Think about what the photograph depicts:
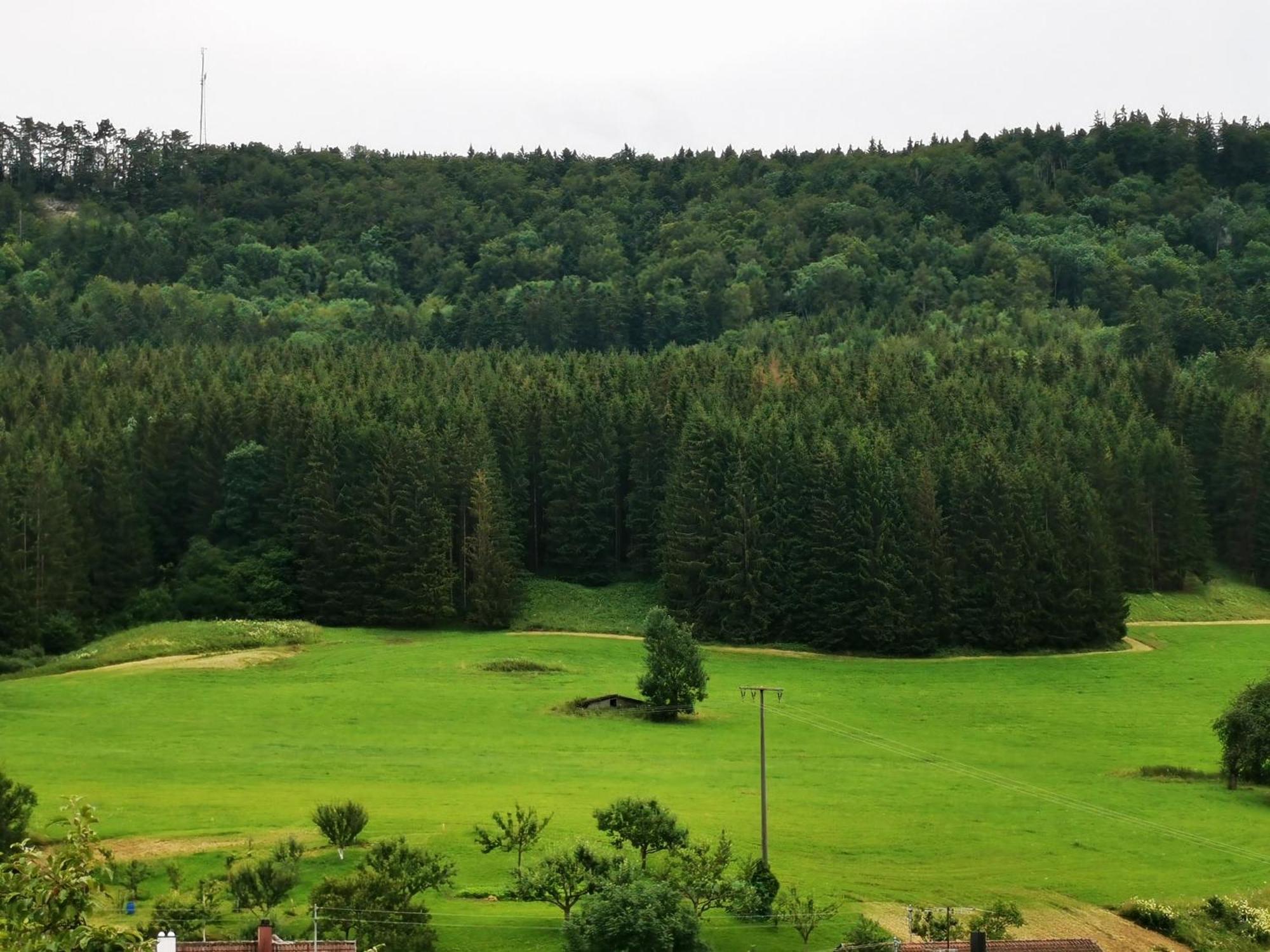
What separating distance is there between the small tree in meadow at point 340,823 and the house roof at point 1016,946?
2158 cm

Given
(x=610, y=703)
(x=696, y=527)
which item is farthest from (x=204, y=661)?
(x=696, y=527)

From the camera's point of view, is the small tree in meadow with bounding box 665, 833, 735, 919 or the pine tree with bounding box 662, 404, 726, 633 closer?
the small tree in meadow with bounding box 665, 833, 735, 919

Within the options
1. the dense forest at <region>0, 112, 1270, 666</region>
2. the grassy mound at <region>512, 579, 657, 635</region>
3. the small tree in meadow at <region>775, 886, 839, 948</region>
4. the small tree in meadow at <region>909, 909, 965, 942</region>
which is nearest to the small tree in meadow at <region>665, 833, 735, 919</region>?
the small tree in meadow at <region>775, 886, 839, 948</region>

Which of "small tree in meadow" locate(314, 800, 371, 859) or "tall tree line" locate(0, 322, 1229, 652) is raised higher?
"tall tree line" locate(0, 322, 1229, 652)

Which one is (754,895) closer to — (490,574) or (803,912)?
(803,912)

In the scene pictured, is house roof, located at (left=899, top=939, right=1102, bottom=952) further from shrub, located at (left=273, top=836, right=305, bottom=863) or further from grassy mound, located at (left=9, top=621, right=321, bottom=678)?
grassy mound, located at (left=9, top=621, right=321, bottom=678)

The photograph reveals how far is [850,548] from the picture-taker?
422 ft

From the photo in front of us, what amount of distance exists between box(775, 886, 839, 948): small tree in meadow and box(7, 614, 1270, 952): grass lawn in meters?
0.54

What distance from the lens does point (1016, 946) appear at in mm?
52938

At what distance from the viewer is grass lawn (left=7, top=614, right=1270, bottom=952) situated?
67.1 metres

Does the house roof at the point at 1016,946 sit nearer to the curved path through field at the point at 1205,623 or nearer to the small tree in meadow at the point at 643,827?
the small tree in meadow at the point at 643,827

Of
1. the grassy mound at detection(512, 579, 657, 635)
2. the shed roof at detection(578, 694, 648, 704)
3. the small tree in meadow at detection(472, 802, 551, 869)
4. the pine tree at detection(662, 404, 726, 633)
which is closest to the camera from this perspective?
the small tree in meadow at detection(472, 802, 551, 869)

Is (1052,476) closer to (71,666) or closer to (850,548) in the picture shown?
(850,548)

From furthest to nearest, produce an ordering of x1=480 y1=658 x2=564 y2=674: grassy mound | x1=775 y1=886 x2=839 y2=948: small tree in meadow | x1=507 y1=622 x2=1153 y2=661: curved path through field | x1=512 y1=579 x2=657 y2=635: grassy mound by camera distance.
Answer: x1=512 y1=579 x2=657 y2=635: grassy mound
x1=507 y1=622 x2=1153 y2=661: curved path through field
x1=480 y1=658 x2=564 y2=674: grassy mound
x1=775 y1=886 x2=839 y2=948: small tree in meadow
